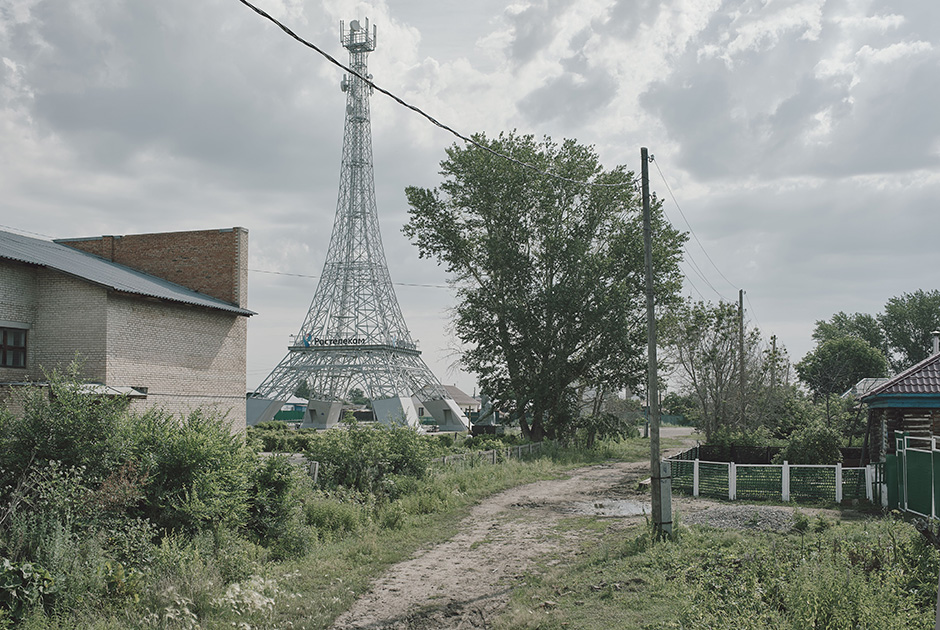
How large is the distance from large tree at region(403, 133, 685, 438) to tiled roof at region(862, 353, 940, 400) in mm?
16600

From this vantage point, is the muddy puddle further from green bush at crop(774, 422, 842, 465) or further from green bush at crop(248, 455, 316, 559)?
green bush at crop(248, 455, 316, 559)

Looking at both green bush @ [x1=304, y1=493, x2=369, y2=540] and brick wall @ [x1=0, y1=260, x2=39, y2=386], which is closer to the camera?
green bush @ [x1=304, y1=493, x2=369, y2=540]

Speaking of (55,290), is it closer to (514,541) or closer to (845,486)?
(514,541)

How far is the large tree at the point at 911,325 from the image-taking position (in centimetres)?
8212

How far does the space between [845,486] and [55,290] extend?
21938 mm

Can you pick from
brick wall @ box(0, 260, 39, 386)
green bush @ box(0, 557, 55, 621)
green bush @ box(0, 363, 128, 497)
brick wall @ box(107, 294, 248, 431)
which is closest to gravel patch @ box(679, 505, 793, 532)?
green bush @ box(0, 363, 128, 497)

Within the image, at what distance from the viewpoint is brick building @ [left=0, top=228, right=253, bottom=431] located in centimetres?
2025

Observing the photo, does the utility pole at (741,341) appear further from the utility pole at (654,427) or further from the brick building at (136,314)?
the brick building at (136,314)

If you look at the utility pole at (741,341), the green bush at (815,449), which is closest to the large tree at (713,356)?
the utility pole at (741,341)

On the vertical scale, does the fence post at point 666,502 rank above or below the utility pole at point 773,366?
below

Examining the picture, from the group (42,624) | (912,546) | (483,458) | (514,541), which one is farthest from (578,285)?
(42,624)

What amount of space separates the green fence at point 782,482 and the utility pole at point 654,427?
16.1 ft

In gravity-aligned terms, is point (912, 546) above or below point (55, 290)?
below

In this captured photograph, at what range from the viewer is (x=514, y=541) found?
44.9 ft
